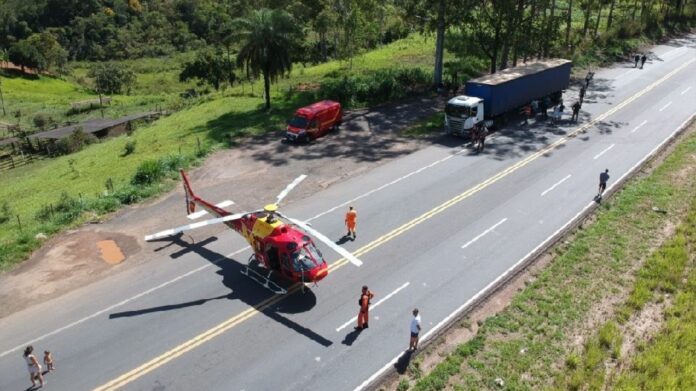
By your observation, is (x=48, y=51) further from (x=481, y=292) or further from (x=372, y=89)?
(x=481, y=292)

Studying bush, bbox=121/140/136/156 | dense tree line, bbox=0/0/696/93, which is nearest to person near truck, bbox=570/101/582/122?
dense tree line, bbox=0/0/696/93

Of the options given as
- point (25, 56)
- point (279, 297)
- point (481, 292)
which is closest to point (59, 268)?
point (279, 297)

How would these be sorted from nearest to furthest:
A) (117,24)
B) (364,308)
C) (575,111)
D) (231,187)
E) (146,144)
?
(364,308) < (231,187) < (575,111) < (146,144) < (117,24)

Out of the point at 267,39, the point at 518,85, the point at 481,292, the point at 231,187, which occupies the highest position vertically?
the point at 267,39

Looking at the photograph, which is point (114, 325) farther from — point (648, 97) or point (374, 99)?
point (648, 97)

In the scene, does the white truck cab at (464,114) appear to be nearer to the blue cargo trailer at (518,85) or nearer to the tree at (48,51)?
the blue cargo trailer at (518,85)

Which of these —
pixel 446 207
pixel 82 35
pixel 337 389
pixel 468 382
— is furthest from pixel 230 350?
pixel 82 35

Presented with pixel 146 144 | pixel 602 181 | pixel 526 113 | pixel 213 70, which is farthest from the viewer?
pixel 213 70

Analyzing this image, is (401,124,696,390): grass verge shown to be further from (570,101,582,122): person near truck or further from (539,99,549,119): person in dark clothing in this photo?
(539,99,549,119): person in dark clothing
